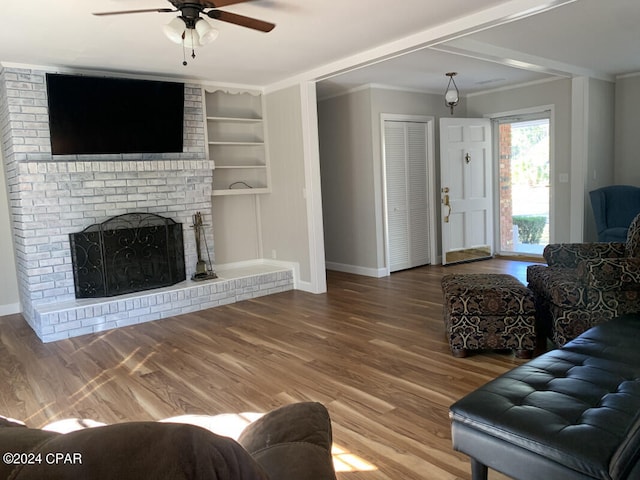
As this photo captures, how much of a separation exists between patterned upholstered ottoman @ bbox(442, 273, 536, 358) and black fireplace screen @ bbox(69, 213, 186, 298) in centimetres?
305

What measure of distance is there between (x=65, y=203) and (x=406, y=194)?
13.4 ft

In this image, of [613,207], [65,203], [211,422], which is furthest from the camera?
[613,207]

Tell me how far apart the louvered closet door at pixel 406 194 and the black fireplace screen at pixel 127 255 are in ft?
8.99

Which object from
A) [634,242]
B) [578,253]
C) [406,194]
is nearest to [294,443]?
[634,242]

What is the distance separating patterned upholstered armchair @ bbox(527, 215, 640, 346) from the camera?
2.87 metres

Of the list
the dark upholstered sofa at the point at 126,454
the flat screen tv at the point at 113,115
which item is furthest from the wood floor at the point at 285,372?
the flat screen tv at the point at 113,115

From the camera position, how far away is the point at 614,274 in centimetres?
286

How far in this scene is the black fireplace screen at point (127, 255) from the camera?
4.56 metres

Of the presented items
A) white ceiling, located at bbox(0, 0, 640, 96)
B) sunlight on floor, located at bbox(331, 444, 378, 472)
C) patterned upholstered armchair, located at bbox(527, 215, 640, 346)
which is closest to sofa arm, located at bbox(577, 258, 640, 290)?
patterned upholstered armchair, located at bbox(527, 215, 640, 346)

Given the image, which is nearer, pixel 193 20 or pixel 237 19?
pixel 193 20

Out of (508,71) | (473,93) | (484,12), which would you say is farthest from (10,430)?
(473,93)

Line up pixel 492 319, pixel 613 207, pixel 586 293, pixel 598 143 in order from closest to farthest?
pixel 586 293 → pixel 492 319 → pixel 613 207 → pixel 598 143

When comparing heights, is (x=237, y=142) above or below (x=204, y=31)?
below

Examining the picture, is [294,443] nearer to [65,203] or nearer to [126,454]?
[126,454]
